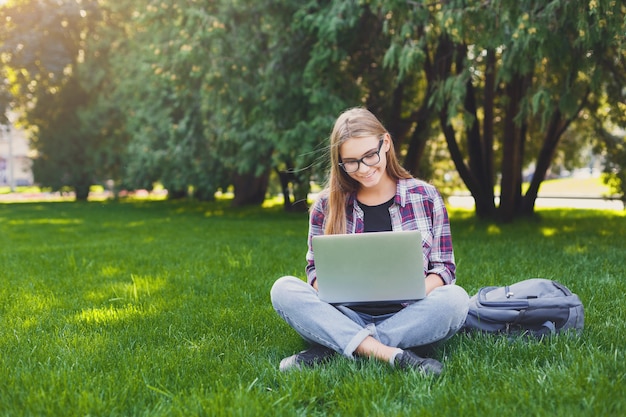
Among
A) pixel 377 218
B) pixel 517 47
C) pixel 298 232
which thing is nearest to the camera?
pixel 377 218

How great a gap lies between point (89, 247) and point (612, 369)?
7135 millimetres

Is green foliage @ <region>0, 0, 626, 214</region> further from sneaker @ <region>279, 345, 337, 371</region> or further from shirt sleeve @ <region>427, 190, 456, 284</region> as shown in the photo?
sneaker @ <region>279, 345, 337, 371</region>

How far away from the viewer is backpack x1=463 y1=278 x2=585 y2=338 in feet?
10.8

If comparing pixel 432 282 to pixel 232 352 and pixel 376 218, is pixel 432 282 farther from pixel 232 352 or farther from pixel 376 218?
pixel 232 352

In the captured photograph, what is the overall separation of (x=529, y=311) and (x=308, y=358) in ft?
3.85

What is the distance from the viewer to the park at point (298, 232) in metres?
2.66

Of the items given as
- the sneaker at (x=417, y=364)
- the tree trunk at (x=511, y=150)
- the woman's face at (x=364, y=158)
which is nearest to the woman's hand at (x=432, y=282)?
the sneaker at (x=417, y=364)

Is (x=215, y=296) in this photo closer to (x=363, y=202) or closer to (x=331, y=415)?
(x=363, y=202)

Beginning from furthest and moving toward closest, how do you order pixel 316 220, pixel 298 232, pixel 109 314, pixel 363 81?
1. pixel 363 81
2. pixel 298 232
3. pixel 109 314
4. pixel 316 220

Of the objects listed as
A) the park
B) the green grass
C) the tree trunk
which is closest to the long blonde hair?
the park

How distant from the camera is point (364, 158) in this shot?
323 cm

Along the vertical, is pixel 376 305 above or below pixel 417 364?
above

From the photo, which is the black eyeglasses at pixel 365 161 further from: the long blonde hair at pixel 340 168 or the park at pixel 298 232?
the park at pixel 298 232

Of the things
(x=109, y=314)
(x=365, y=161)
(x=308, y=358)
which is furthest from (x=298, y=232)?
(x=308, y=358)
